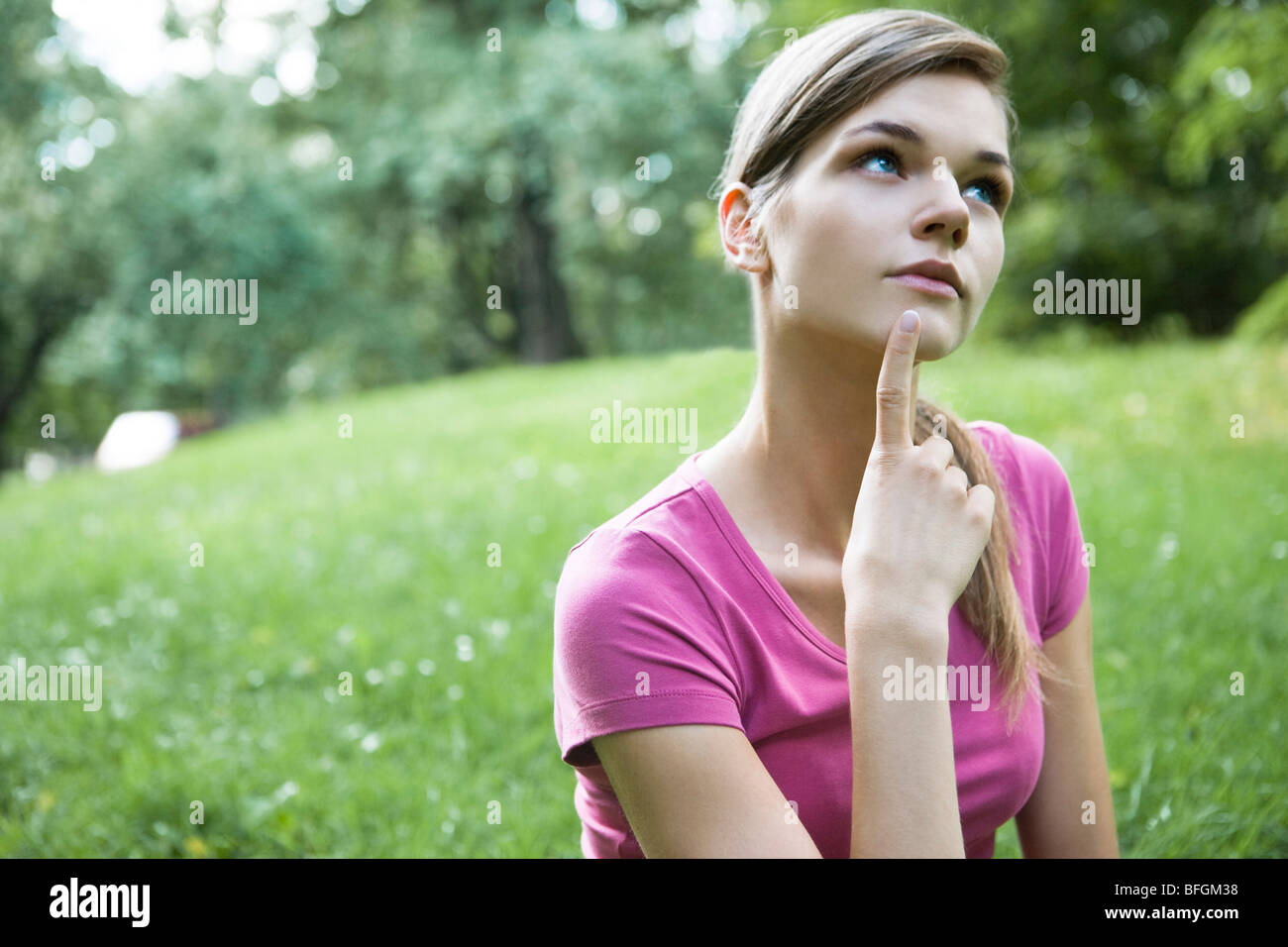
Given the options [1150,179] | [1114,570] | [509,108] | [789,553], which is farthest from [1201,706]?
[509,108]

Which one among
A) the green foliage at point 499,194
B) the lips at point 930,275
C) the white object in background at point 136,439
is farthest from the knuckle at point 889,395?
the white object in background at point 136,439

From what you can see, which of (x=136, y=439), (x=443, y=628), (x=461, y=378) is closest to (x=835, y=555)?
(x=443, y=628)

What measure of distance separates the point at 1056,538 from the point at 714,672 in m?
0.87

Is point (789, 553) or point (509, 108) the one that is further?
point (509, 108)

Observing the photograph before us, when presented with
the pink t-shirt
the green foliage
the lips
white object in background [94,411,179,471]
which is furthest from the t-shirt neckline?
white object in background [94,411,179,471]

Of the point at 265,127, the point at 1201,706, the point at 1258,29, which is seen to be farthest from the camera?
the point at 265,127

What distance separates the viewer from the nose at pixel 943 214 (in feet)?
5.32

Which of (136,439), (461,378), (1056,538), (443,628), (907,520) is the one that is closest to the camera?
(907,520)

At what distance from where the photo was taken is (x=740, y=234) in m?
1.86

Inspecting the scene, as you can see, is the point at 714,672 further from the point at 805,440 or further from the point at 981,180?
the point at 981,180

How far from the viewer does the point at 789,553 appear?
1.81 metres

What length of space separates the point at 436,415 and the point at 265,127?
38.9 ft
